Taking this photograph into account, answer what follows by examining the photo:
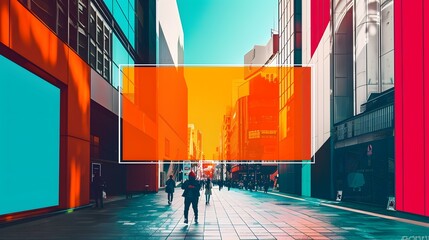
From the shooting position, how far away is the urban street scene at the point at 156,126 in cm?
1777

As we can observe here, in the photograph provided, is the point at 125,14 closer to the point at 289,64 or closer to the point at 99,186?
the point at 99,186

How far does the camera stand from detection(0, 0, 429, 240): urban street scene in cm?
1777

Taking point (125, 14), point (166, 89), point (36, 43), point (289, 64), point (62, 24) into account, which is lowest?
point (36, 43)

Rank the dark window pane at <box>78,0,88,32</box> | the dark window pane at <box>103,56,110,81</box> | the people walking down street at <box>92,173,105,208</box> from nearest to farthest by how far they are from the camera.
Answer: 1. the people walking down street at <box>92,173,105,208</box>
2. the dark window pane at <box>78,0,88,32</box>
3. the dark window pane at <box>103,56,110,81</box>

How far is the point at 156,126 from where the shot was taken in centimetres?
5066

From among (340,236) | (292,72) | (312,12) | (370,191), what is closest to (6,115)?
(340,236)

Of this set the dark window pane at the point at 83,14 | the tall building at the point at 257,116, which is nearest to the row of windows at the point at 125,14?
the dark window pane at the point at 83,14

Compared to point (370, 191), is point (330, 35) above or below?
above

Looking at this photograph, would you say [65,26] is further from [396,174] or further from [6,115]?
[396,174]

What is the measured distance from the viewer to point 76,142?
24.8 metres

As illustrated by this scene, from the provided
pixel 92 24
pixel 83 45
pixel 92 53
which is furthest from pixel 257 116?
pixel 83 45

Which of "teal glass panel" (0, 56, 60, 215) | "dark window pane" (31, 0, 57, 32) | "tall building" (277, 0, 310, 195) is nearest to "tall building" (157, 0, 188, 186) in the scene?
"tall building" (277, 0, 310, 195)

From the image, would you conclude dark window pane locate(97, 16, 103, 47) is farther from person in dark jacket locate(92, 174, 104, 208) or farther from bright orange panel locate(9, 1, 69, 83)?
person in dark jacket locate(92, 174, 104, 208)

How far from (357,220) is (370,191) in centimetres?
1045
